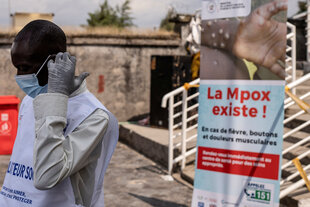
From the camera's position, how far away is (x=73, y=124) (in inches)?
59.6

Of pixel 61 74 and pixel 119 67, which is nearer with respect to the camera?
pixel 61 74

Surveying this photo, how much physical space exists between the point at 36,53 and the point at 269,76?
1653mm

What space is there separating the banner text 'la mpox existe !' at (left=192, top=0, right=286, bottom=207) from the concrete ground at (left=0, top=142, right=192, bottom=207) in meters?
2.03

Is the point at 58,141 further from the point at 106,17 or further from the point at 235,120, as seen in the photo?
the point at 106,17

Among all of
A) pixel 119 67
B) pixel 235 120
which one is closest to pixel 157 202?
pixel 235 120

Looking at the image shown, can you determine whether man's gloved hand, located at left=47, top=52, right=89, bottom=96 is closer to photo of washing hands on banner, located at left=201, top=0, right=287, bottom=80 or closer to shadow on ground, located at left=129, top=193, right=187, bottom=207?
photo of washing hands on banner, located at left=201, top=0, right=287, bottom=80

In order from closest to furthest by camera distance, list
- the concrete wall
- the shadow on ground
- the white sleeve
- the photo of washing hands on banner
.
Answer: the white sleeve, the photo of washing hands on banner, the shadow on ground, the concrete wall

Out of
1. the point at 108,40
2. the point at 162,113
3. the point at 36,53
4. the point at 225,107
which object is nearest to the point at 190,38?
the point at 162,113

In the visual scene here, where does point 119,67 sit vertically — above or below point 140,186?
above

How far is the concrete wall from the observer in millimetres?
10211

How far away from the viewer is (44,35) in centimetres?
155

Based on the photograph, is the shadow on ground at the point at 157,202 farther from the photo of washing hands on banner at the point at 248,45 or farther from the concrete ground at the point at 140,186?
the photo of washing hands on banner at the point at 248,45

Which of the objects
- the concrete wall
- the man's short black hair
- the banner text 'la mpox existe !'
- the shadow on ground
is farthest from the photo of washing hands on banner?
the concrete wall

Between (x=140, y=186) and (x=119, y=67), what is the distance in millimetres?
5218
